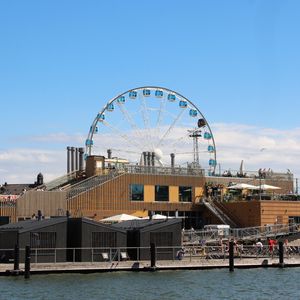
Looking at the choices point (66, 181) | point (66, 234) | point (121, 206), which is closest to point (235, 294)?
point (66, 234)

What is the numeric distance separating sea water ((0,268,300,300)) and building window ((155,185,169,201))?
31.7m

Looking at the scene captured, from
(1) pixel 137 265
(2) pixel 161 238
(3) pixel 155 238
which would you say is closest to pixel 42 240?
(1) pixel 137 265

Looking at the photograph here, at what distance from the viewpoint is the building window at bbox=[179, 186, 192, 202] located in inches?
3425

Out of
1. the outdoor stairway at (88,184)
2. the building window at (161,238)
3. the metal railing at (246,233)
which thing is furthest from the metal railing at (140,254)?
the outdoor stairway at (88,184)

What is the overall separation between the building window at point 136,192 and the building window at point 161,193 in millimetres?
1932

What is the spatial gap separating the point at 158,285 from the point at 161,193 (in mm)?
39598

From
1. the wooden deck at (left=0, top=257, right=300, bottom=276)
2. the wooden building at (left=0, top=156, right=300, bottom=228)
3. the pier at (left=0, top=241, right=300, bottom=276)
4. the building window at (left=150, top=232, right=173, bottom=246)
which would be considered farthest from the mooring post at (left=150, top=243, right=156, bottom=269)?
the wooden building at (left=0, top=156, right=300, bottom=228)

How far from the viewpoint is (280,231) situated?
75.6m

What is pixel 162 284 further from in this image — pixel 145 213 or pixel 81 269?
pixel 145 213

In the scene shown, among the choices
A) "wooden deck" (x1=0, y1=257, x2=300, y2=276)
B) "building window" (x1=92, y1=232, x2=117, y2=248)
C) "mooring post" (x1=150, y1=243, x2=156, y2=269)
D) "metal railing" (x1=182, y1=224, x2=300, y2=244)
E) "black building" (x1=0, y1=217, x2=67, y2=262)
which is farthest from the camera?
"metal railing" (x1=182, y1=224, x2=300, y2=244)

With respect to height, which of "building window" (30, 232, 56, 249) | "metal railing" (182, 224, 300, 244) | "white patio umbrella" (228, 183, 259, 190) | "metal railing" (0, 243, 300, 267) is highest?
"white patio umbrella" (228, 183, 259, 190)

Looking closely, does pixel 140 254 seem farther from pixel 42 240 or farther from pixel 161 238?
pixel 42 240

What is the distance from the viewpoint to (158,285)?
151ft

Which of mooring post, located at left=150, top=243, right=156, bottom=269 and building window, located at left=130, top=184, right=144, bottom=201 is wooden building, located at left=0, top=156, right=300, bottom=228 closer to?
building window, located at left=130, top=184, right=144, bottom=201
